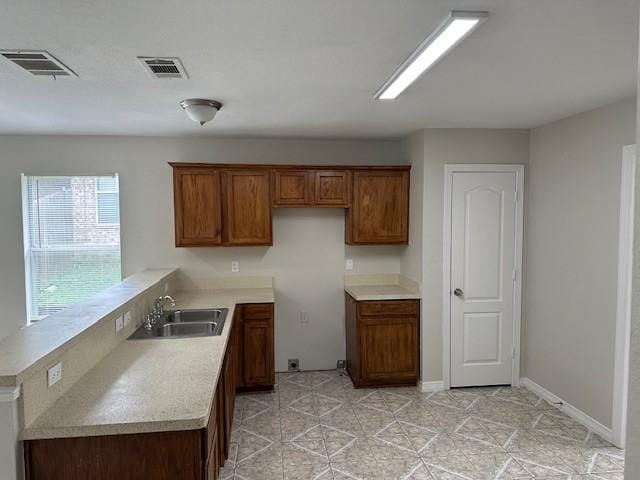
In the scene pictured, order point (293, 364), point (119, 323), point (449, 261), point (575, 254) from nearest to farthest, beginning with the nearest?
point (119, 323) < point (575, 254) < point (449, 261) < point (293, 364)

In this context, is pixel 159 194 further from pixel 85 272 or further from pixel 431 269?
pixel 431 269

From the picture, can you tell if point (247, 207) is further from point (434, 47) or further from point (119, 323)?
point (434, 47)

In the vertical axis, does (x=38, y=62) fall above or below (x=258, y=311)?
above

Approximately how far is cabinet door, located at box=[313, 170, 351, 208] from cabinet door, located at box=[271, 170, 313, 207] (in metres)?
0.08

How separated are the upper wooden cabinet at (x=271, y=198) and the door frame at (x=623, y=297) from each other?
191cm

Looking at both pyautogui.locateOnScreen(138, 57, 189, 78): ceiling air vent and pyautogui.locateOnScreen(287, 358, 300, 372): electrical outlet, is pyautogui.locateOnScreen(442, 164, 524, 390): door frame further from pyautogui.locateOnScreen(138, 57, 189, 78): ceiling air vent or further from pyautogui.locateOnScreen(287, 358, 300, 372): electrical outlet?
pyautogui.locateOnScreen(138, 57, 189, 78): ceiling air vent

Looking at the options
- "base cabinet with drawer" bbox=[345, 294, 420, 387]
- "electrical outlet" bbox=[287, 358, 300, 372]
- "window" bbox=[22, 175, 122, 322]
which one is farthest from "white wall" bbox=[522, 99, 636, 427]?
"window" bbox=[22, 175, 122, 322]

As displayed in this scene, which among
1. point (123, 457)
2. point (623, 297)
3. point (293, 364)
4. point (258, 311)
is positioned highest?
point (623, 297)

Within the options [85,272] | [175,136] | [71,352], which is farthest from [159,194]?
[71,352]

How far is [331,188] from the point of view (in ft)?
14.6

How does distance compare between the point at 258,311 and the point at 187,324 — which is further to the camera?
the point at 258,311

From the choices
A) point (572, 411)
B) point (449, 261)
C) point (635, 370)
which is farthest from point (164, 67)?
point (572, 411)

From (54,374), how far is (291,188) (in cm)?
289

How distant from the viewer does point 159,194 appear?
180 inches
